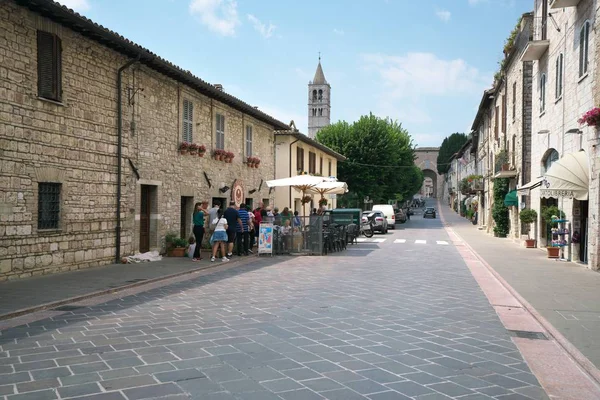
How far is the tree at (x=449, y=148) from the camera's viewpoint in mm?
101500

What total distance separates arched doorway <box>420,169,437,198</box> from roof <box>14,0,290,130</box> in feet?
324

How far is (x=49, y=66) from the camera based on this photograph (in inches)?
426

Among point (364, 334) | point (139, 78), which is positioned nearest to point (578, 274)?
point (364, 334)

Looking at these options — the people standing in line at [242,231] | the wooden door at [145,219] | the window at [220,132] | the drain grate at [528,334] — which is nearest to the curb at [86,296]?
the wooden door at [145,219]

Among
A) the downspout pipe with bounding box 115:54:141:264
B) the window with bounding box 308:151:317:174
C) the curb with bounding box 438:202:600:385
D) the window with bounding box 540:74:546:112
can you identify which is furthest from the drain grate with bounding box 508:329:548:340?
the window with bounding box 308:151:317:174

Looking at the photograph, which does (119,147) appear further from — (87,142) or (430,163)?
(430,163)

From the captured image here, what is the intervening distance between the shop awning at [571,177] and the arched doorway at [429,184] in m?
101

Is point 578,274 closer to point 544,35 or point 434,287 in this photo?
point 434,287

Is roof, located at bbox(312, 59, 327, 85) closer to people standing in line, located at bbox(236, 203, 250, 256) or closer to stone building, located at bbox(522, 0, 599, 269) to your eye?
stone building, located at bbox(522, 0, 599, 269)

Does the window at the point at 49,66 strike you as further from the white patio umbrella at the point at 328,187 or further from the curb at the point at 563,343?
the white patio umbrella at the point at 328,187

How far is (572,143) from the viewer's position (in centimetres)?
1461

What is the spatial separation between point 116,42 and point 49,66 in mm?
1977

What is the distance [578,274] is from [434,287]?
14.2 feet

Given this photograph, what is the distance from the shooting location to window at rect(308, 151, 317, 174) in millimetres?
32669
